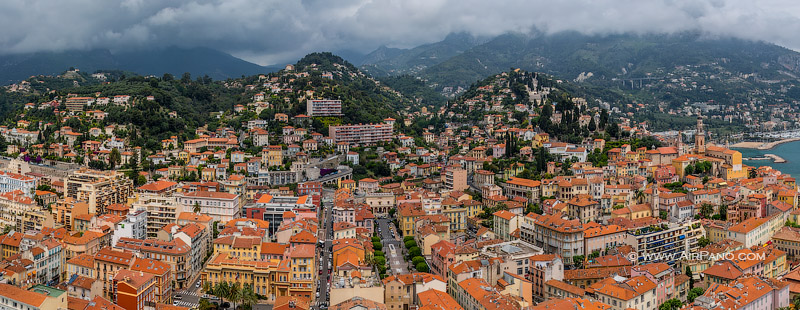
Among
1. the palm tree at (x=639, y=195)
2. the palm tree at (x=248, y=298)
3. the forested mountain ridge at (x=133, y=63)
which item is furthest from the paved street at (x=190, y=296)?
the forested mountain ridge at (x=133, y=63)

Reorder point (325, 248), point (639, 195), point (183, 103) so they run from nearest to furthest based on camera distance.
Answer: point (325, 248), point (639, 195), point (183, 103)

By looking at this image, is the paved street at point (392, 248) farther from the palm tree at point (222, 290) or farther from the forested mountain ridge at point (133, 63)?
the forested mountain ridge at point (133, 63)

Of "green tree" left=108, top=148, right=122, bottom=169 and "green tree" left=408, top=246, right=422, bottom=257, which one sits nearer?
"green tree" left=408, top=246, right=422, bottom=257

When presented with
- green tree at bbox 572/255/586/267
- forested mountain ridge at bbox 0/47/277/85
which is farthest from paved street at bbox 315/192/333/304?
forested mountain ridge at bbox 0/47/277/85

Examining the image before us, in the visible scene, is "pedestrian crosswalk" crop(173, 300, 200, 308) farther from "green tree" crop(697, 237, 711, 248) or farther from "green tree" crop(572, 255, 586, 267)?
"green tree" crop(697, 237, 711, 248)

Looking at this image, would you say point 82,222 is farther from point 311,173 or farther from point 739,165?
point 739,165

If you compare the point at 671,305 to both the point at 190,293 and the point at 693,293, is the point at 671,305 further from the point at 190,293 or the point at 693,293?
the point at 190,293

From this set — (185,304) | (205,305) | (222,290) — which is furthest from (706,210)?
(185,304)

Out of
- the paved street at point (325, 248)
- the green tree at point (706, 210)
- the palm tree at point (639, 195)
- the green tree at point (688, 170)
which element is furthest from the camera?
the green tree at point (688, 170)

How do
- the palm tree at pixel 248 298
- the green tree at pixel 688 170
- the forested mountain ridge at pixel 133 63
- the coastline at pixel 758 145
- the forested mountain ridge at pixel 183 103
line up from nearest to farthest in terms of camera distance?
the palm tree at pixel 248 298
the green tree at pixel 688 170
the forested mountain ridge at pixel 183 103
the coastline at pixel 758 145
the forested mountain ridge at pixel 133 63
